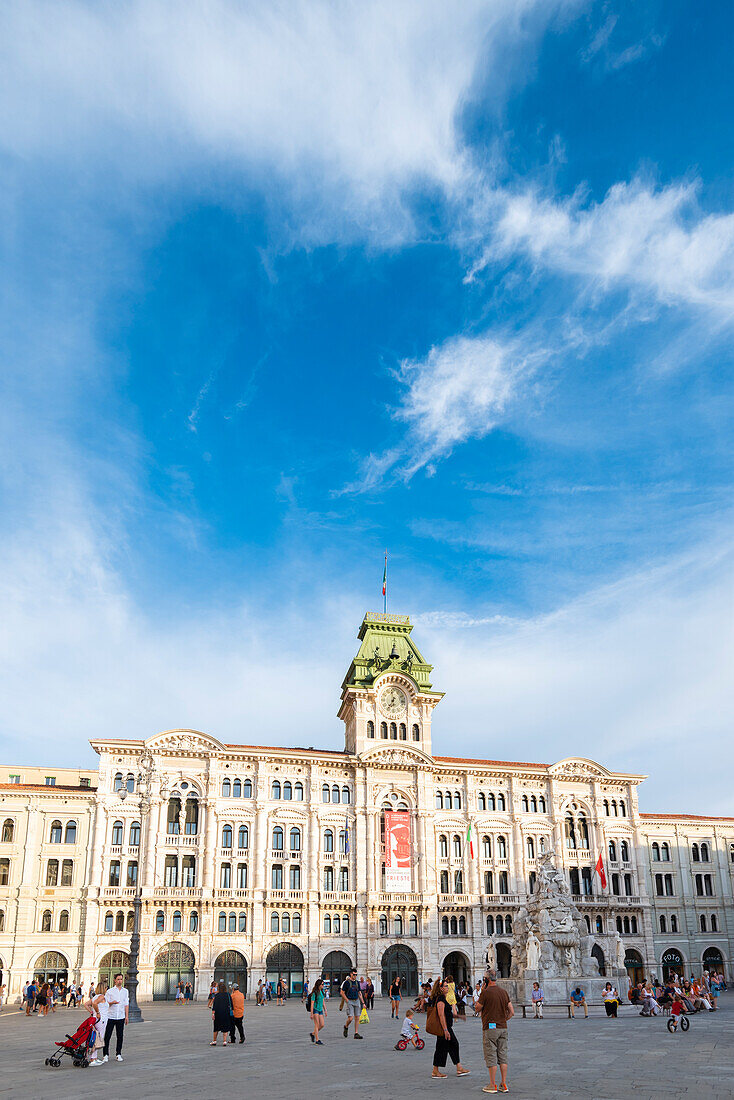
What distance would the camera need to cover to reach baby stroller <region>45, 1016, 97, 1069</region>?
776 inches

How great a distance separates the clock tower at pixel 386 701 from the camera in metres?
67.8

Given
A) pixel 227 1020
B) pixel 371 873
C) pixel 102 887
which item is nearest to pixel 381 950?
pixel 371 873

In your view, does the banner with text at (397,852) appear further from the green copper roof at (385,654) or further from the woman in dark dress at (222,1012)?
the woman in dark dress at (222,1012)

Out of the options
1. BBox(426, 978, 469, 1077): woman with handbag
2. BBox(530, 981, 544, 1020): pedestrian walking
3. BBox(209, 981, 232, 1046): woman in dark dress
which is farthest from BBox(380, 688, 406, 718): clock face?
BBox(426, 978, 469, 1077): woman with handbag

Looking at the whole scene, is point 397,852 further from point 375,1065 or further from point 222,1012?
point 375,1065

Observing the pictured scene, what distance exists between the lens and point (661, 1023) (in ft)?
101

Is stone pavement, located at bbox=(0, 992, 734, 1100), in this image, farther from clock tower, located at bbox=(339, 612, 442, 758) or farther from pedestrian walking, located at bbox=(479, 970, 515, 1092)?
clock tower, located at bbox=(339, 612, 442, 758)

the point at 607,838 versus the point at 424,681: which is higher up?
the point at 424,681

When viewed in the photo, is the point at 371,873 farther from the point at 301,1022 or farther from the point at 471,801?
the point at 301,1022

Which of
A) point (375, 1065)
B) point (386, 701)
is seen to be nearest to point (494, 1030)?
point (375, 1065)

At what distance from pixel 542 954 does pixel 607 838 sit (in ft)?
105

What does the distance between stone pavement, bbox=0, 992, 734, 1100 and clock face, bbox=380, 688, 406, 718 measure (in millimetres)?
37190

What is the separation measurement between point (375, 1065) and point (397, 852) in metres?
44.6

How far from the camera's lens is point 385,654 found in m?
73.5
